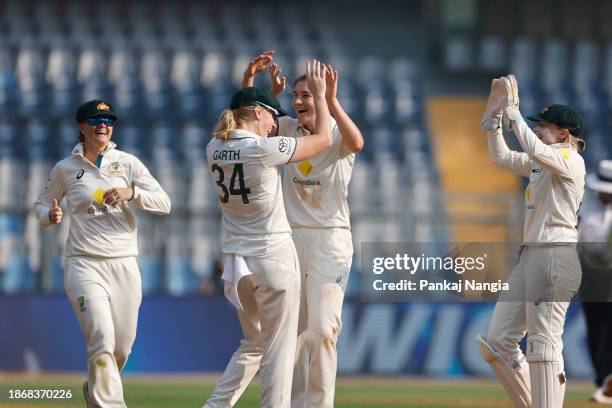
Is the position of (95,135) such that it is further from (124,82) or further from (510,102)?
(124,82)

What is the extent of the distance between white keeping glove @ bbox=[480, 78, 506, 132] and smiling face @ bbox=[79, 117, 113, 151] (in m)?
2.74

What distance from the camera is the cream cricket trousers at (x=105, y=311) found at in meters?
9.32

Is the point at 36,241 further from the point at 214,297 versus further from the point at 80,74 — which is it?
the point at 80,74

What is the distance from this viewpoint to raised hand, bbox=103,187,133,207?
30.9 feet

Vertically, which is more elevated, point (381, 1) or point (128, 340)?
point (381, 1)

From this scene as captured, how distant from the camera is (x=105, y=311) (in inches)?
373

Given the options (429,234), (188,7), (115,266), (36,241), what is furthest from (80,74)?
(115,266)

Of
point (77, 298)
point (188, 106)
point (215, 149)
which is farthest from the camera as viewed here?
point (188, 106)

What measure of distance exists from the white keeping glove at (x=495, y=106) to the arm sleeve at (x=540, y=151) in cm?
19

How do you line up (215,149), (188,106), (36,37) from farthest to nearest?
(36,37), (188,106), (215,149)

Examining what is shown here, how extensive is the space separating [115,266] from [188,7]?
1982 centimetres

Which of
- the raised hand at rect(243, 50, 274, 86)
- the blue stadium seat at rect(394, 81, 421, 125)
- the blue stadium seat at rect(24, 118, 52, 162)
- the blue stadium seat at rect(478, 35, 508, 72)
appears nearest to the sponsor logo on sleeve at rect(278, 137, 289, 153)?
the raised hand at rect(243, 50, 274, 86)

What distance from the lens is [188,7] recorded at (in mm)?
28906

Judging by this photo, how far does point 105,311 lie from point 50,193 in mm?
1072
